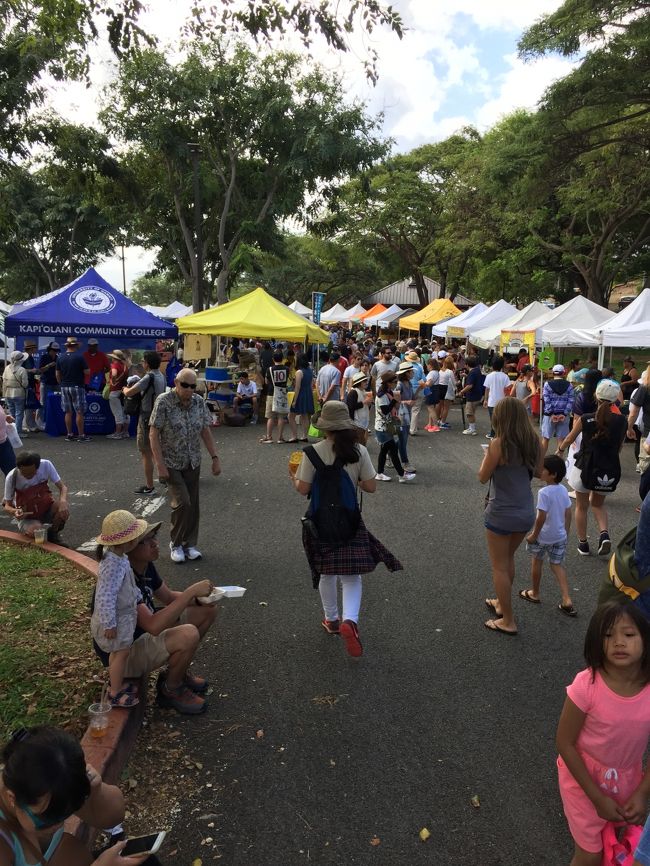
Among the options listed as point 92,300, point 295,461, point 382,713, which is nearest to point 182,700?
point 382,713

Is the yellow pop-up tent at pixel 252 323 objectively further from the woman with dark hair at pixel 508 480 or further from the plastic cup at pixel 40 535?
the woman with dark hair at pixel 508 480

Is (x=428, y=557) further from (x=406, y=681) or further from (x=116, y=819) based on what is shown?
(x=116, y=819)

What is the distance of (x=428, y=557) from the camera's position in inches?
255

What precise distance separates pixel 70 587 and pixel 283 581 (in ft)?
5.79

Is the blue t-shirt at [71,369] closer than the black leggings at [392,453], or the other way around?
the black leggings at [392,453]

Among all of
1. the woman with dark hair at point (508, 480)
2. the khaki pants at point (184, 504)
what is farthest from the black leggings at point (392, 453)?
the woman with dark hair at point (508, 480)

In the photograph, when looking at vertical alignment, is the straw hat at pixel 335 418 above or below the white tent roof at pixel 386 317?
below

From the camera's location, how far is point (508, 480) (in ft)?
15.1

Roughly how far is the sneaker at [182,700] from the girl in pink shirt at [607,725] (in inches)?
85.0

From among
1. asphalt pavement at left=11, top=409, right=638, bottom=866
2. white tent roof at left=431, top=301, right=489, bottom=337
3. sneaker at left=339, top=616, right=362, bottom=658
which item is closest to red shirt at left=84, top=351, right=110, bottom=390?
asphalt pavement at left=11, top=409, right=638, bottom=866

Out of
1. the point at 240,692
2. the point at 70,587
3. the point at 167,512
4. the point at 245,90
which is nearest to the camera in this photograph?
the point at 240,692

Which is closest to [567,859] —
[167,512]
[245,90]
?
[167,512]

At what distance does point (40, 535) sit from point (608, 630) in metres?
5.36

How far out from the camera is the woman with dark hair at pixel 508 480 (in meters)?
4.48
